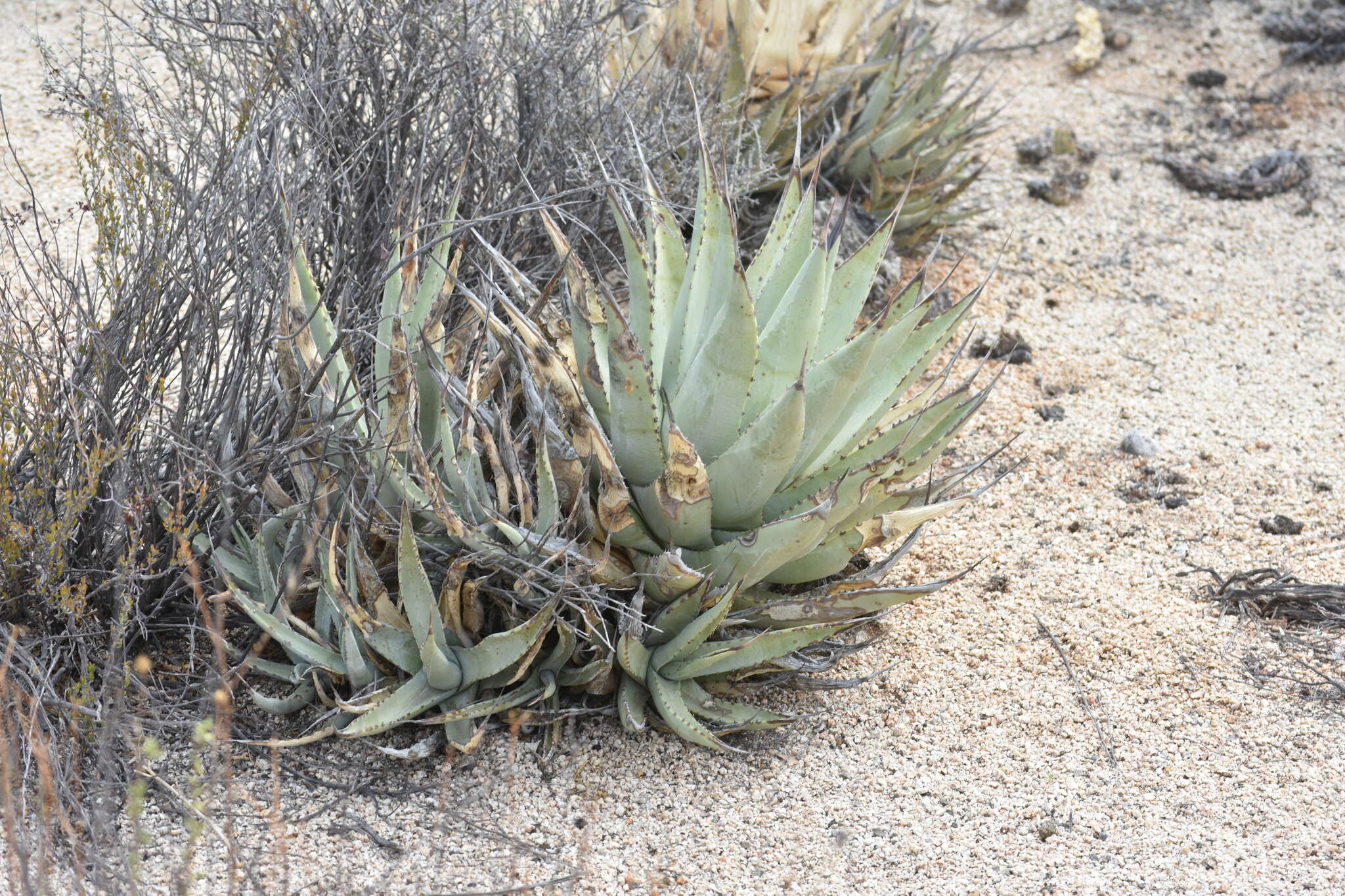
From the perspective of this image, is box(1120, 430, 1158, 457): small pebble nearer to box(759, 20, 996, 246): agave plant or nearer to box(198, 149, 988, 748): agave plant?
box(759, 20, 996, 246): agave plant

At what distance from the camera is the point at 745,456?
2.54 m

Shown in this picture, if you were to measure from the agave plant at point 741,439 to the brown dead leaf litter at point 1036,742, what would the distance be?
254 mm

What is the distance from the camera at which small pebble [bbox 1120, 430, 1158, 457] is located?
13.1 feet

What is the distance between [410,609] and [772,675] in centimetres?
94

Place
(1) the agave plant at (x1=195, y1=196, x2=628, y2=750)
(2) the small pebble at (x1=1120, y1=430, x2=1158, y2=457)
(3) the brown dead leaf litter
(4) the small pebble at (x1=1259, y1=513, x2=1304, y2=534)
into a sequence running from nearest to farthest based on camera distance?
1. (3) the brown dead leaf litter
2. (1) the agave plant at (x1=195, y1=196, x2=628, y2=750)
3. (4) the small pebble at (x1=1259, y1=513, x2=1304, y2=534)
4. (2) the small pebble at (x1=1120, y1=430, x2=1158, y2=457)

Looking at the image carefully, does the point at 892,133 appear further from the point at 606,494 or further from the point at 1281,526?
the point at 606,494

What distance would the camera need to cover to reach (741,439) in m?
2.54

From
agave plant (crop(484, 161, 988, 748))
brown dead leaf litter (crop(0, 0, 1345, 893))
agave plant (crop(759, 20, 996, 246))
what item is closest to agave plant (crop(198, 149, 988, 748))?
agave plant (crop(484, 161, 988, 748))

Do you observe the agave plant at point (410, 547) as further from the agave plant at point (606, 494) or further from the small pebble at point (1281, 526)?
the small pebble at point (1281, 526)

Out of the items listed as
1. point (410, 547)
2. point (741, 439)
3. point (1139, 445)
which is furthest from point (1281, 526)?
point (410, 547)

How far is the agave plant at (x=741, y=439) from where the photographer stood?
8.25 feet

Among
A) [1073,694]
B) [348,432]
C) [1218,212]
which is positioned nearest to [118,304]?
[348,432]

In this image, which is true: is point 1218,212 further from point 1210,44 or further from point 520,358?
point 520,358

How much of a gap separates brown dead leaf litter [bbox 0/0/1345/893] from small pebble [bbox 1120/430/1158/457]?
3 cm
